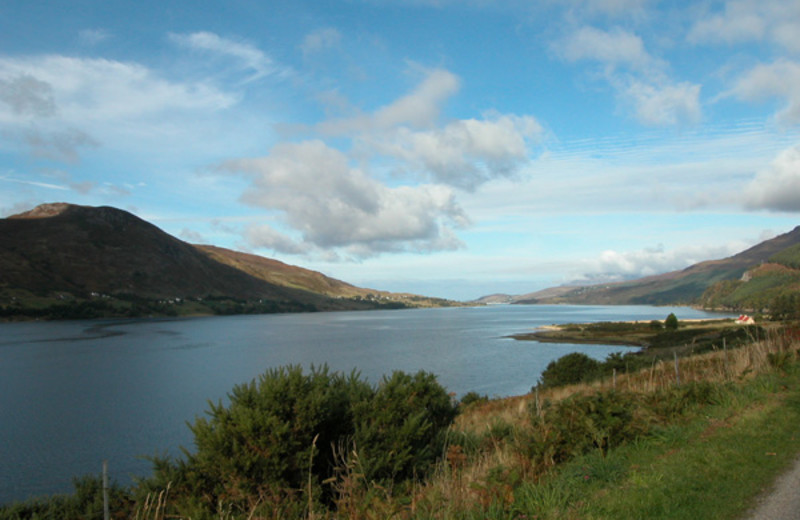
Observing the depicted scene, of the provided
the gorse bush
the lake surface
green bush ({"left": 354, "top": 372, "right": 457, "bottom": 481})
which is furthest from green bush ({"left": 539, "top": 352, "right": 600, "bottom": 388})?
the gorse bush

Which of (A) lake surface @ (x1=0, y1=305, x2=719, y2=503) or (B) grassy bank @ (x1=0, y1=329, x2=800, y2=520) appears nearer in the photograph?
(B) grassy bank @ (x1=0, y1=329, x2=800, y2=520)

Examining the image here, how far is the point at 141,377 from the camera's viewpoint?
46.7 m

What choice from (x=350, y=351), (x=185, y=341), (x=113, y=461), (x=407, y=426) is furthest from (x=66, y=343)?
(x=407, y=426)

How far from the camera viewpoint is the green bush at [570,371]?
3036cm

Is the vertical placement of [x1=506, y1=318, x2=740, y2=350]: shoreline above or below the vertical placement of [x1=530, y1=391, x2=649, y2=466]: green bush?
below

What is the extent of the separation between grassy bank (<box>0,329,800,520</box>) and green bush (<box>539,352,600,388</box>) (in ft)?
63.5

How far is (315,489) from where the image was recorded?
7.73 metres

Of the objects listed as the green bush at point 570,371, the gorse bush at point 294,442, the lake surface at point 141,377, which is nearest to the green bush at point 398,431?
the gorse bush at point 294,442

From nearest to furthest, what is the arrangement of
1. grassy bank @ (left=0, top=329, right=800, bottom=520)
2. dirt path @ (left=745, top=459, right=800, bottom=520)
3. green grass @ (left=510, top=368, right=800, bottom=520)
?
dirt path @ (left=745, top=459, right=800, bottom=520)
green grass @ (left=510, top=368, right=800, bottom=520)
grassy bank @ (left=0, top=329, right=800, bottom=520)

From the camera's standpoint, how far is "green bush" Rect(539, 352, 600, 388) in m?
30.4

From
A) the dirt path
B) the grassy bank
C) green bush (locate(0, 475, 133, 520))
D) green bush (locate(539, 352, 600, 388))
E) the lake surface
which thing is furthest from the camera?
green bush (locate(539, 352, 600, 388))

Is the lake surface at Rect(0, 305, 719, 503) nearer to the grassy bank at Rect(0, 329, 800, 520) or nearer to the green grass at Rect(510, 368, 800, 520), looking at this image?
→ the grassy bank at Rect(0, 329, 800, 520)

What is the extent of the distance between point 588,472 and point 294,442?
4184mm

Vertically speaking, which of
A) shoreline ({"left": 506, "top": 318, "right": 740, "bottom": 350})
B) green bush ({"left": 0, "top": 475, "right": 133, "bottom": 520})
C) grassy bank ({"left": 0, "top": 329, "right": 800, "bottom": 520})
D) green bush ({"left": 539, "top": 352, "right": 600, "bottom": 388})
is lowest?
shoreline ({"left": 506, "top": 318, "right": 740, "bottom": 350})
